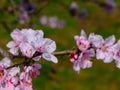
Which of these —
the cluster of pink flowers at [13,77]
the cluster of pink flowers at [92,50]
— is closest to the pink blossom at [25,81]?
the cluster of pink flowers at [13,77]

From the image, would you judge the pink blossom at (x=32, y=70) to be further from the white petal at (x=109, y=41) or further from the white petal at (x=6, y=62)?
the white petal at (x=109, y=41)

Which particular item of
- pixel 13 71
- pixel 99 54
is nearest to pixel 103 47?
pixel 99 54

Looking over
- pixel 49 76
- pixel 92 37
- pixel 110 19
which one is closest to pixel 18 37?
pixel 92 37

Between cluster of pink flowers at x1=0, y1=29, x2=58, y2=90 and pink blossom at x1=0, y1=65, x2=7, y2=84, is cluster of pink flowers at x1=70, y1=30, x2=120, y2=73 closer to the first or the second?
cluster of pink flowers at x1=0, y1=29, x2=58, y2=90

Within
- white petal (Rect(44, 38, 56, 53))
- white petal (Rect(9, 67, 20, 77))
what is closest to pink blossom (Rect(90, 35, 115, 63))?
white petal (Rect(44, 38, 56, 53))

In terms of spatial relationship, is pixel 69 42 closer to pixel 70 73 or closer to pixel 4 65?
pixel 70 73

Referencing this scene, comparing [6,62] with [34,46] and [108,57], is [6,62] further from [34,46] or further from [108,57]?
[108,57]
